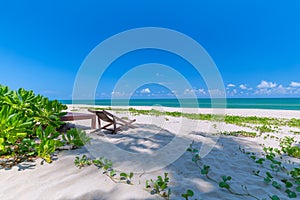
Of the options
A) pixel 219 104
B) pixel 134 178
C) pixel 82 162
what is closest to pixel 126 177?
pixel 134 178

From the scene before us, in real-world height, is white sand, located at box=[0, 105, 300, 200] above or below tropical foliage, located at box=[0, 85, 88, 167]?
below

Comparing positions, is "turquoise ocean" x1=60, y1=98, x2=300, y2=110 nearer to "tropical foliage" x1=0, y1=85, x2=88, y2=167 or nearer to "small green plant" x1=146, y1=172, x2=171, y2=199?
"tropical foliage" x1=0, y1=85, x2=88, y2=167

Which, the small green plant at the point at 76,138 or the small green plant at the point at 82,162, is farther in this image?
the small green plant at the point at 76,138

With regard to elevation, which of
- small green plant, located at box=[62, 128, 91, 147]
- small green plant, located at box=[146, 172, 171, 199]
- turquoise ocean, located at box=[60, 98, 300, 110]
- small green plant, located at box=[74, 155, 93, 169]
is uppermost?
turquoise ocean, located at box=[60, 98, 300, 110]

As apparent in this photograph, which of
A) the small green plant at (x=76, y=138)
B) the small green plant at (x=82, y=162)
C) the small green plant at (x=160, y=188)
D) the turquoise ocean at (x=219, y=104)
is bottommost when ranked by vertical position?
the small green plant at (x=160, y=188)

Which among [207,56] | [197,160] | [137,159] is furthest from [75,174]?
[207,56]

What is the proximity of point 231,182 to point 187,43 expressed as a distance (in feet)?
15.3

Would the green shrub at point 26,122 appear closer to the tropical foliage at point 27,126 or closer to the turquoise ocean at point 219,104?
the tropical foliage at point 27,126

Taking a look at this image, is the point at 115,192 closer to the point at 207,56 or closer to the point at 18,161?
the point at 18,161

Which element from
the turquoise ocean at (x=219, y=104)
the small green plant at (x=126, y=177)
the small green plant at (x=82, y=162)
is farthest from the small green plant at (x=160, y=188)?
the turquoise ocean at (x=219, y=104)

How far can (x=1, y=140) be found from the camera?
294cm

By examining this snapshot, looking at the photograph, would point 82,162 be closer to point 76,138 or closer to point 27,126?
point 76,138

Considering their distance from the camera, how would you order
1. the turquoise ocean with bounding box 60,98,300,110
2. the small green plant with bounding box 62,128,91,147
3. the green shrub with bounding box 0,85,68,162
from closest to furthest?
the green shrub with bounding box 0,85,68,162
the small green plant with bounding box 62,128,91,147
the turquoise ocean with bounding box 60,98,300,110

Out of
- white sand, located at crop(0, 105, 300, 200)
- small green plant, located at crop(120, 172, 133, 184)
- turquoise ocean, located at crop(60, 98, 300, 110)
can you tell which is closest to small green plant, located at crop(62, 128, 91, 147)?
white sand, located at crop(0, 105, 300, 200)
